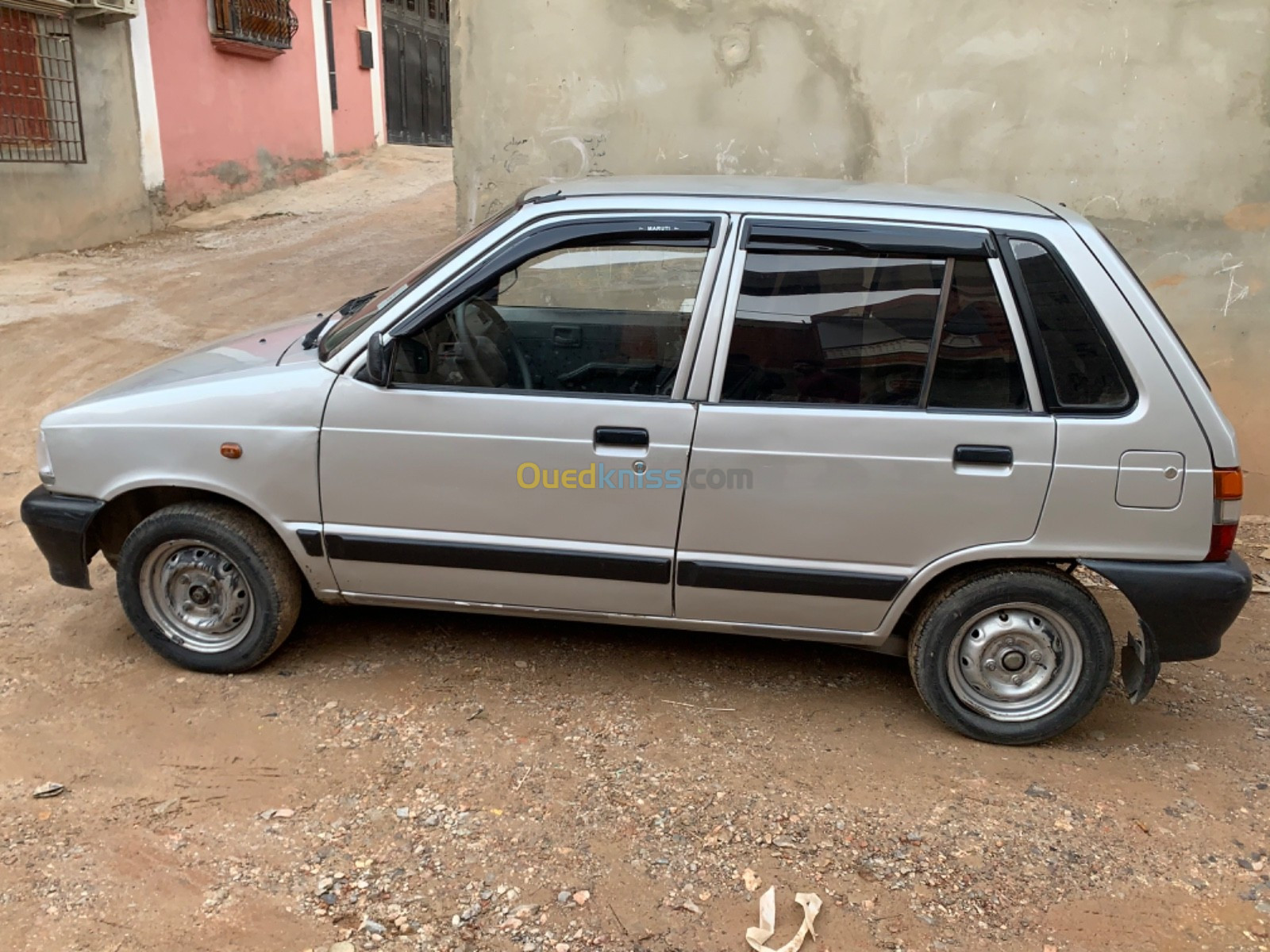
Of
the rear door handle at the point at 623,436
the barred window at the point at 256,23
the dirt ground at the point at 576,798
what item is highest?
the barred window at the point at 256,23

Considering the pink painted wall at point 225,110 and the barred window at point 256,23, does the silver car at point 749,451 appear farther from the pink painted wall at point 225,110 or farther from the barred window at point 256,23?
the barred window at point 256,23

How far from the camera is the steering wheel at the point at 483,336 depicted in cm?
337

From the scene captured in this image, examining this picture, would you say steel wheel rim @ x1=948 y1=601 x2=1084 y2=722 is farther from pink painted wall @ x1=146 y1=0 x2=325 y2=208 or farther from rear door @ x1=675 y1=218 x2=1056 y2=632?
pink painted wall @ x1=146 y1=0 x2=325 y2=208

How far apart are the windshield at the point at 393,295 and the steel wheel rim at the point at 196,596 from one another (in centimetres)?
86

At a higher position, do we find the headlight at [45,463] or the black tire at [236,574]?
the headlight at [45,463]

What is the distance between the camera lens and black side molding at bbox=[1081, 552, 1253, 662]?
10.4 ft

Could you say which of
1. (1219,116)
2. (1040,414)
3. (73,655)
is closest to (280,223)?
(73,655)

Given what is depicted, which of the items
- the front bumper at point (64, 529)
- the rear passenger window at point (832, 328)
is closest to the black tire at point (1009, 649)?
the rear passenger window at point (832, 328)

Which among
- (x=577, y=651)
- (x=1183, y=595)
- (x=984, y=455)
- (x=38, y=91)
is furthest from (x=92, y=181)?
(x=1183, y=595)

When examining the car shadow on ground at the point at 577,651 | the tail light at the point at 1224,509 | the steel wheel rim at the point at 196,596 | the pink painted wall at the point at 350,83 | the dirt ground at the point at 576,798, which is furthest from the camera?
the pink painted wall at the point at 350,83

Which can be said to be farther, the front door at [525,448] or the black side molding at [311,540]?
the black side molding at [311,540]

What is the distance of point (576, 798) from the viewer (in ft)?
10.2

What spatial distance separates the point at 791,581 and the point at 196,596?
217 centimetres

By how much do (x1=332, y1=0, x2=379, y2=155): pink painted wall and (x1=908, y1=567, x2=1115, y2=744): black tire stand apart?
1375cm
